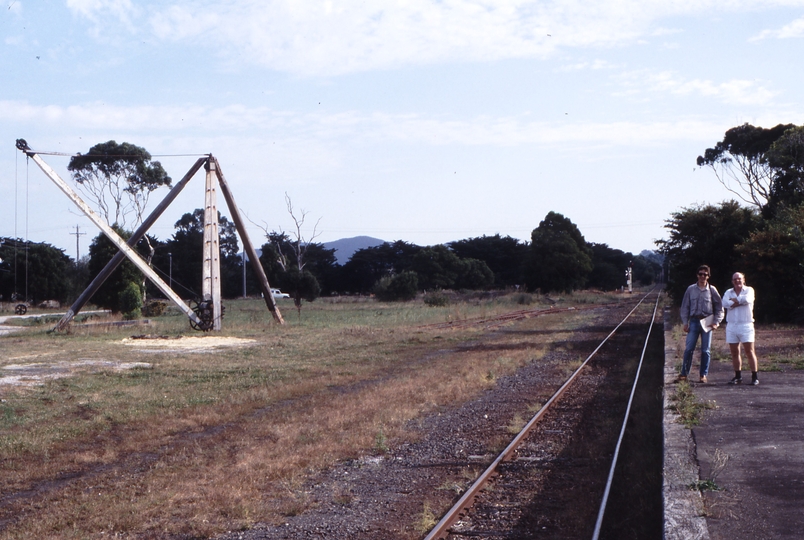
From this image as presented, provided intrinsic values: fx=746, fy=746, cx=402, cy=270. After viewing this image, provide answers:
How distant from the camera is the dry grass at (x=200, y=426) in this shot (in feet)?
20.5

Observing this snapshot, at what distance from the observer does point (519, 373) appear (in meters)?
15.5

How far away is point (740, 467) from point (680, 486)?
0.92 meters

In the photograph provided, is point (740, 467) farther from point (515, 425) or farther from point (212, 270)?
point (212, 270)

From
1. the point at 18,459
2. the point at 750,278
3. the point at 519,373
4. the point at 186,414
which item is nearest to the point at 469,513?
the point at 18,459

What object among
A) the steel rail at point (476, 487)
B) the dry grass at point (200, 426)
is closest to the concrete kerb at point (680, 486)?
the steel rail at point (476, 487)

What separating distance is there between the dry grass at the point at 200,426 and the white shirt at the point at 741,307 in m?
4.25

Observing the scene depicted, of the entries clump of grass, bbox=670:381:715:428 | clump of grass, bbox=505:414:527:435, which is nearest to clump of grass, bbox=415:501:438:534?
clump of grass, bbox=505:414:527:435

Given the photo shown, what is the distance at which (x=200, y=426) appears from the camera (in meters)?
10.1

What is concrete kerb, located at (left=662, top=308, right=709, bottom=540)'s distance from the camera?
5.15 metres

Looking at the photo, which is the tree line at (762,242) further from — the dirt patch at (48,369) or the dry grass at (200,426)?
the dirt patch at (48,369)

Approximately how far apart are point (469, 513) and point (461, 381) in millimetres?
7754

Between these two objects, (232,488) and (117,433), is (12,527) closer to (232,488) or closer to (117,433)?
(232,488)

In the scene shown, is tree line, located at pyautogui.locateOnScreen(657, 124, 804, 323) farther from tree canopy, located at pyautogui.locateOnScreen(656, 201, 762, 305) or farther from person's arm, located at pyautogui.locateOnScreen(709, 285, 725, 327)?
person's arm, located at pyautogui.locateOnScreen(709, 285, 725, 327)

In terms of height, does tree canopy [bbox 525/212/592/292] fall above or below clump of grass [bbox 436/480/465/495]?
above
